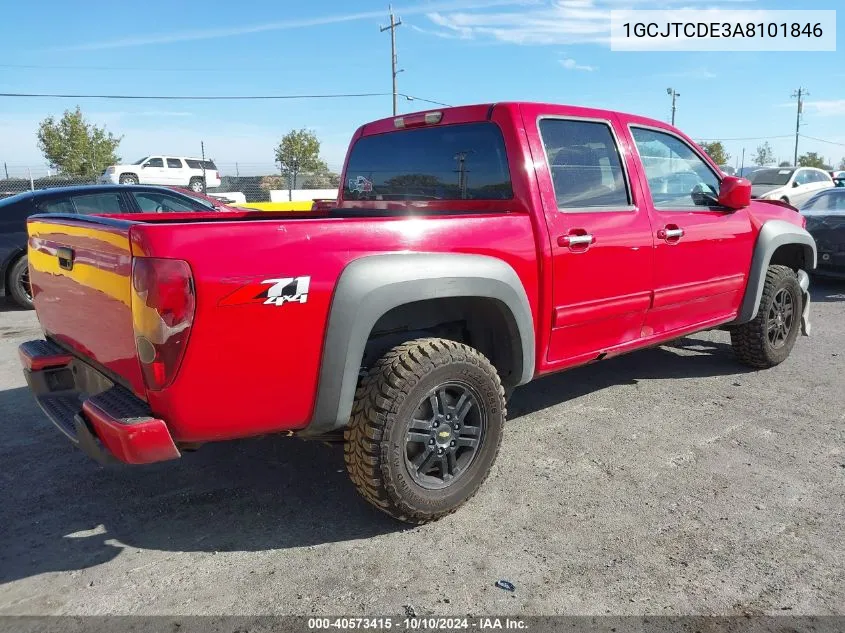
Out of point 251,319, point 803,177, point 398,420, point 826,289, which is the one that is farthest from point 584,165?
point 803,177

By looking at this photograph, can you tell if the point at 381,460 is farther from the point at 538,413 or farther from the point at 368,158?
the point at 368,158

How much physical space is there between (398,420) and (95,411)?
3.68 ft

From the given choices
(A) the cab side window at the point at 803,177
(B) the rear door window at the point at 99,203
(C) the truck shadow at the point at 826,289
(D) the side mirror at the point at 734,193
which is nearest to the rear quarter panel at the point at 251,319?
(D) the side mirror at the point at 734,193

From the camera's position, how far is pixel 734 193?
13.8 ft

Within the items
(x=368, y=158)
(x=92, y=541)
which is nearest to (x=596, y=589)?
(x=92, y=541)

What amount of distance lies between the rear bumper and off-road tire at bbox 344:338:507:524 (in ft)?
2.35

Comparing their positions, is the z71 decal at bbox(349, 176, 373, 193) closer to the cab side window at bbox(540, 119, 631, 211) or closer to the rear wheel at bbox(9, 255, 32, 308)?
the cab side window at bbox(540, 119, 631, 211)

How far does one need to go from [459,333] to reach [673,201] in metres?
1.68

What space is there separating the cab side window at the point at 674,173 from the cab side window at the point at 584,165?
0.95ft

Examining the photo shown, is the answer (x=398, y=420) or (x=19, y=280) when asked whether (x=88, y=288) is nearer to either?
(x=398, y=420)

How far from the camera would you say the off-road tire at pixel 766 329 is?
491cm

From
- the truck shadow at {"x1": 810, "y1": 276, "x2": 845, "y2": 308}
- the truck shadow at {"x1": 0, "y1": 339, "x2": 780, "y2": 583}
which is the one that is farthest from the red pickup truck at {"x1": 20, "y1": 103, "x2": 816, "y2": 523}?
the truck shadow at {"x1": 810, "y1": 276, "x2": 845, "y2": 308}

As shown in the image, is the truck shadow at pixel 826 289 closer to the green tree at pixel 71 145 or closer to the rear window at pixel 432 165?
the rear window at pixel 432 165

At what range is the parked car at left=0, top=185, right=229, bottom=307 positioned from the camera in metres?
7.76
